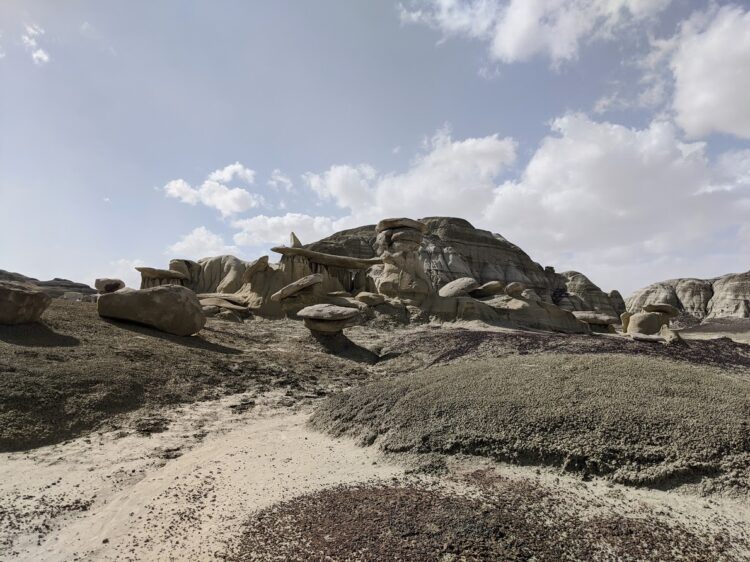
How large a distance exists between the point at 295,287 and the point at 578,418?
970cm

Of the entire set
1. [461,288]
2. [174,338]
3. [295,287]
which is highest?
[461,288]

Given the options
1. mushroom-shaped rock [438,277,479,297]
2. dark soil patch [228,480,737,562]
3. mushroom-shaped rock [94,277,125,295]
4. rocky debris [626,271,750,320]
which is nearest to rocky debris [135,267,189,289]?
mushroom-shaped rock [94,277,125,295]

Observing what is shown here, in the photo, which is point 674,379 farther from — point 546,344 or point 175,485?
point 546,344

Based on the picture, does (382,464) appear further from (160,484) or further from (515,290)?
(515,290)

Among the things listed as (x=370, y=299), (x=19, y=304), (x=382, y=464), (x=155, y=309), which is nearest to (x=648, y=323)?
(x=370, y=299)

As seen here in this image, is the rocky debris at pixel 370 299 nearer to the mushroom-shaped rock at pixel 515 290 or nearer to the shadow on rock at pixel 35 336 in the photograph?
the mushroom-shaped rock at pixel 515 290

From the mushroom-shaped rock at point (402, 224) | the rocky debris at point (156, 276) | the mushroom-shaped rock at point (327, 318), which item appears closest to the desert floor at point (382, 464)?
the mushroom-shaped rock at point (327, 318)

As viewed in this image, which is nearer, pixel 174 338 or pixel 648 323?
pixel 174 338

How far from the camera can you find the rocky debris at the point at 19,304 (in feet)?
18.3

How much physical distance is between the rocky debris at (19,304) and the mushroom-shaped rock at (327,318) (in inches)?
184

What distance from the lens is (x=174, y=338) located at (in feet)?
24.7

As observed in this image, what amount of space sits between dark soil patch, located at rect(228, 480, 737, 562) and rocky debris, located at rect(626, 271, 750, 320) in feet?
111

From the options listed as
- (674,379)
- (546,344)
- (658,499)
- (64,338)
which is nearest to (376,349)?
(546,344)

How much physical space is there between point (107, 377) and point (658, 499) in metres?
4.98
